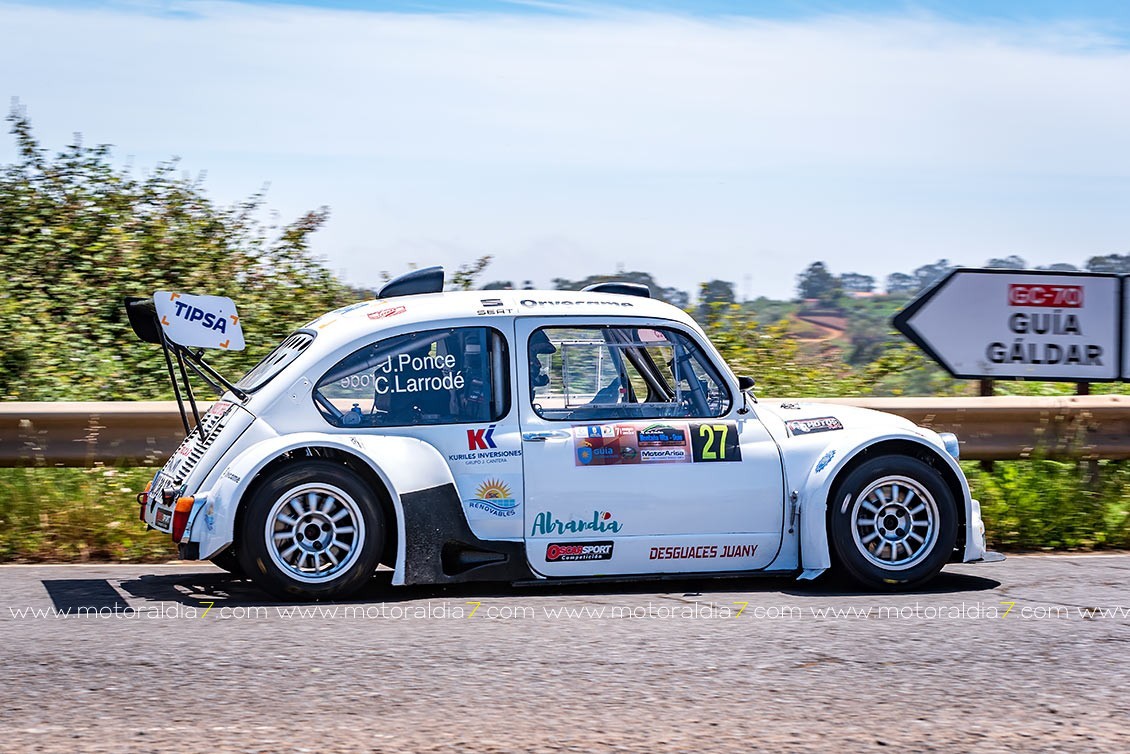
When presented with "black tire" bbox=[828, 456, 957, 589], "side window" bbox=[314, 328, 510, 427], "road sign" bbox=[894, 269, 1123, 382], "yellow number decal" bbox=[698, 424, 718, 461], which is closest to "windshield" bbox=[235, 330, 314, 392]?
"side window" bbox=[314, 328, 510, 427]

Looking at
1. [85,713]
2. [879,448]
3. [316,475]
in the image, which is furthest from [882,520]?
[85,713]

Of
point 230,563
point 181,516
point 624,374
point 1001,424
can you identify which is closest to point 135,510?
point 230,563

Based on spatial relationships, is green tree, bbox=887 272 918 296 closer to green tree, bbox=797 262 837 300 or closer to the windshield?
green tree, bbox=797 262 837 300

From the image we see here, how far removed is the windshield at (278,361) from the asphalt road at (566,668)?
1.09 meters

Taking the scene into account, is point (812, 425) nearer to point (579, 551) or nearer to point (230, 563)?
point (579, 551)

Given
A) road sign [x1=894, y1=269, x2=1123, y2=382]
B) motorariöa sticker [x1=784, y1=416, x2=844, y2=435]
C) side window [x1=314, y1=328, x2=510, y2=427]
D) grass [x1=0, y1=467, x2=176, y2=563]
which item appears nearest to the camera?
side window [x1=314, y1=328, x2=510, y2=427]

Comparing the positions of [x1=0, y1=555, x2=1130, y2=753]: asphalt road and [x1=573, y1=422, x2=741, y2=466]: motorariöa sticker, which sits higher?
[x1=573, y1=422, x2=741, y2=466]: motorariöa sticker

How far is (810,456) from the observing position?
6.46m

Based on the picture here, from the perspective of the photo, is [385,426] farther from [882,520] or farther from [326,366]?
[882,520]

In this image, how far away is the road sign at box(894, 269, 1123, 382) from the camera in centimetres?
993

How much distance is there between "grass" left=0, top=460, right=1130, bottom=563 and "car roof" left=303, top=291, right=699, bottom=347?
1.98 meters

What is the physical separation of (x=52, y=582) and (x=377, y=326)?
221cm

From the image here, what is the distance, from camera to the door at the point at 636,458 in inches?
245

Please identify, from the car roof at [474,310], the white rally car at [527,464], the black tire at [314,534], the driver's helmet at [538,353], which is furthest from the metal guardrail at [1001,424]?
the driver's helmet at [538,353]
